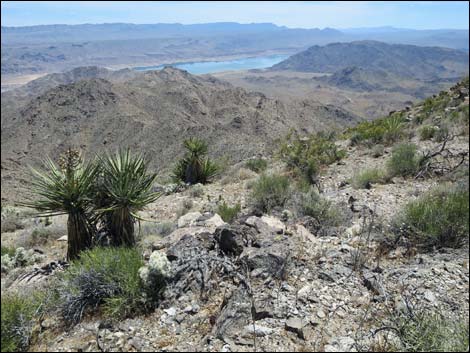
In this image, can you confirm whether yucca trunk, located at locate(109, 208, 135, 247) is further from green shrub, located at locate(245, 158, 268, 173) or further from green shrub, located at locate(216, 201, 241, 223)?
green shrub, located at locate(245, 158, 268, 173)

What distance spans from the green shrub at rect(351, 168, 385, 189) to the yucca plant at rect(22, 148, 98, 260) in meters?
5.49

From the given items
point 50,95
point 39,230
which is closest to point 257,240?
point 39,230

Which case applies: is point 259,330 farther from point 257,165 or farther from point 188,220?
point 257,165

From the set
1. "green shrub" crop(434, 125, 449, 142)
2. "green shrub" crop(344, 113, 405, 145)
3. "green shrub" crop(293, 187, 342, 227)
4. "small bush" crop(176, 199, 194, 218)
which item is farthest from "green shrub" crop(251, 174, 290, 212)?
"green shrub" crop(344, 113, 405, 145)

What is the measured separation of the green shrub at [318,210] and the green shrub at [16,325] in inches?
173

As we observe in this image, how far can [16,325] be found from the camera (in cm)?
337

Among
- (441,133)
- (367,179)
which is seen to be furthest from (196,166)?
(441,133)

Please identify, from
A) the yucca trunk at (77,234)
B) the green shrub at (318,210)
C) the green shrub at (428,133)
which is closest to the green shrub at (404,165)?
the green shrub at (318,210)

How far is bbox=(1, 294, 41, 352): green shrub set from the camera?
3205 millimetres

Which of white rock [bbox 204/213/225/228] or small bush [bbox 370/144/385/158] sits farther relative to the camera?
small bush [bbox 370/144/385/158]

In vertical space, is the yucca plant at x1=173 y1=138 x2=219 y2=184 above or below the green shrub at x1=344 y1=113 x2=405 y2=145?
below

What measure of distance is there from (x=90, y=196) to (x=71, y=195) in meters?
0.29

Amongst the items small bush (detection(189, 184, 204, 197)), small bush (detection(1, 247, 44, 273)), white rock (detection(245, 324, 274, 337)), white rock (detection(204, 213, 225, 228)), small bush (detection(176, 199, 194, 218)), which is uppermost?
white rock (detection(245, 324, 274, 337))

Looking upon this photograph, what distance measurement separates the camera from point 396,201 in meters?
7.24
